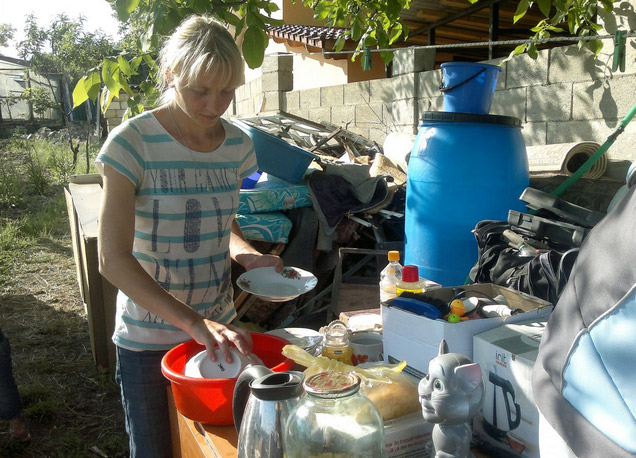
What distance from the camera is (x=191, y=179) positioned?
5.36ft

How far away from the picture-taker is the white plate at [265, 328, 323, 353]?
1478mm

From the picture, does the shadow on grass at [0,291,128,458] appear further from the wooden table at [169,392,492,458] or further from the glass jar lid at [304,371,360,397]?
the glass jar lid at [304,371,360,397]

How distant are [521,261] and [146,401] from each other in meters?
1.41

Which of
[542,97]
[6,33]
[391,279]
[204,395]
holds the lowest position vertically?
[204,395]

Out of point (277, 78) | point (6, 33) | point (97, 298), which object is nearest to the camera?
point (97, 298)

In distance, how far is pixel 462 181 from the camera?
2705 millimetres

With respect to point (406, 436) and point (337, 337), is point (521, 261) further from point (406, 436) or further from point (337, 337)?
point (406, 436)

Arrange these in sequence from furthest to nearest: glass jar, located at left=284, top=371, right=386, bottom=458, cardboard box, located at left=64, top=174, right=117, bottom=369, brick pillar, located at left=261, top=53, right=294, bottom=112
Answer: brick pillar, located at left=261, top=53, right=294, bottom=112 → cardboard box, located at left=64, top=174, right=117, bottom=369 → glass jar, located at left=284, top=371, right=386, bottom=458

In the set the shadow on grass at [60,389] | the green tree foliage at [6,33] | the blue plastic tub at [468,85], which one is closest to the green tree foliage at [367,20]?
the blue plastic tub at [468,85]

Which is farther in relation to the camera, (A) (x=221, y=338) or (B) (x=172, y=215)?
(B) (x=172, y=215)

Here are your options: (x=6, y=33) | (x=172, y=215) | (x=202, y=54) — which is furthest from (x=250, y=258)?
(x=6, y=33)

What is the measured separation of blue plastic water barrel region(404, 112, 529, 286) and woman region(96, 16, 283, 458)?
1.32 metres

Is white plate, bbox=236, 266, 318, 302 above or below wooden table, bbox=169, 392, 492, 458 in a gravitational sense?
above

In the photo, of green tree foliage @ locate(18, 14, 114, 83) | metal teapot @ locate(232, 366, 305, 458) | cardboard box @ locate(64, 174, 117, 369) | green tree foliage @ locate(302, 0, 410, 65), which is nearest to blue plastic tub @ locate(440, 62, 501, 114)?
green tree foliage @ locate(302, 0, 410, 65)
